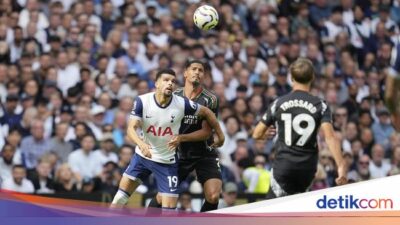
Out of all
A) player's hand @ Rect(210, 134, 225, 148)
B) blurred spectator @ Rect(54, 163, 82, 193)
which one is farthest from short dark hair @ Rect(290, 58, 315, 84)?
blurred spectator @ Rect(54, 163, 82, 193)

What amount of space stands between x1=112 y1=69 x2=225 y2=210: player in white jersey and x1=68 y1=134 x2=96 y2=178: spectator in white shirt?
4919mm

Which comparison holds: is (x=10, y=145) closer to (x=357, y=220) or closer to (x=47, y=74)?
(x=47, y=74)

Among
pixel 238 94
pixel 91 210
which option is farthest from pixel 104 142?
pixel 91 210

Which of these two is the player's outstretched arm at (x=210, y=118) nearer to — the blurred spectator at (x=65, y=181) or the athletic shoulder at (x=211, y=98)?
the athletic shoulder at (x=211, y=98)

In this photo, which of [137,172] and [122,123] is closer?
[137,172]

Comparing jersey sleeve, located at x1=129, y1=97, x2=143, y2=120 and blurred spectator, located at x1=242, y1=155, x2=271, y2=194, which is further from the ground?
jersey sleeve, located at x1=129, y1=97, x2=143, y2=120

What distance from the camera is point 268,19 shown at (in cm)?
2402

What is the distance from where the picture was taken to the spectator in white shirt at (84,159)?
18.7 metres

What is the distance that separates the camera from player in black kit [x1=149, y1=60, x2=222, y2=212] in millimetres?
14047

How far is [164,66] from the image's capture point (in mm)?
21391

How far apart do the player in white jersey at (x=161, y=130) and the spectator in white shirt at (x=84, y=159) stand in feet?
16.1

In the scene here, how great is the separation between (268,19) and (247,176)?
18.4ft

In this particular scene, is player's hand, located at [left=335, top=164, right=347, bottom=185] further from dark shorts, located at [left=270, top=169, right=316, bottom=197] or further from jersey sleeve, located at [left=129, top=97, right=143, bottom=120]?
jersey sleeve, located at [left=129, top=97, right=143, bottom=120]

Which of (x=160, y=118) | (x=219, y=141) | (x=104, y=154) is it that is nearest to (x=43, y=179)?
(x=104, y=154)
